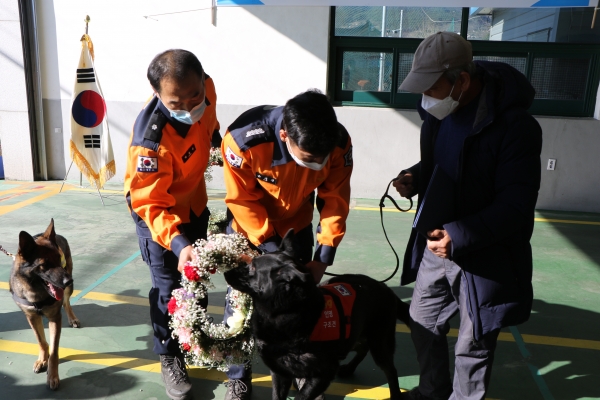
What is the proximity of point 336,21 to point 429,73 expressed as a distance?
5.69 m

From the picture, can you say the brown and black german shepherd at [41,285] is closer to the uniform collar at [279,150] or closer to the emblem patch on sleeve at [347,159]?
the uniform collar at [279,150]

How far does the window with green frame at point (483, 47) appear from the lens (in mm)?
7203

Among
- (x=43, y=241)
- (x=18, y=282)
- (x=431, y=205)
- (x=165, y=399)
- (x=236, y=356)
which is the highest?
(x=431, y=205)

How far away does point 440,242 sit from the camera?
224 centimetres

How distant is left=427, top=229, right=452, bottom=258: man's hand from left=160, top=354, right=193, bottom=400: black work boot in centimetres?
174

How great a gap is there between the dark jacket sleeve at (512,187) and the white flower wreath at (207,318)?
114 centimetres

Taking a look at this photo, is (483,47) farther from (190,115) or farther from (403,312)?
(190,115)

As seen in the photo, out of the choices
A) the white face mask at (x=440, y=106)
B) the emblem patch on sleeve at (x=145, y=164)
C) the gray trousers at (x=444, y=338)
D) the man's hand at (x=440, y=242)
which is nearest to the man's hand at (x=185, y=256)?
the emblem patch on sleeve at (x=145, y=164)

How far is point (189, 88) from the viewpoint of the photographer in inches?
97.3

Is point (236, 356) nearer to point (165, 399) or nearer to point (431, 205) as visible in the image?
point (165, 399)

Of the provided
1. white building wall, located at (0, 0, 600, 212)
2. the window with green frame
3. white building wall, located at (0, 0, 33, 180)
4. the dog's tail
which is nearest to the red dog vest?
the dog's tail

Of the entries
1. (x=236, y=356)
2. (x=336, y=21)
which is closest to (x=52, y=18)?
(x=336, y=21)

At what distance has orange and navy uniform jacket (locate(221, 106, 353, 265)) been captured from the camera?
101 inches

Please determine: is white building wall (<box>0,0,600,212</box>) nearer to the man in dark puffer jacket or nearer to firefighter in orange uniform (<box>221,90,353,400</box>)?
firefighter in orange uniform (<box>221,90,353,400</box>)
